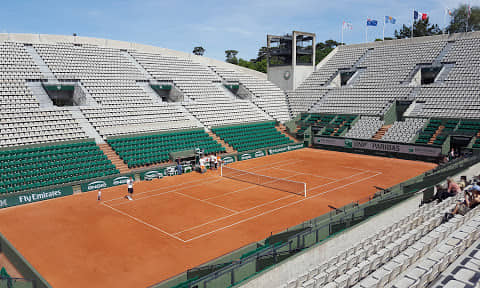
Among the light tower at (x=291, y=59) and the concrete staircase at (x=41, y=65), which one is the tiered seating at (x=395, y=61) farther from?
the concrete staircase at (x=41, y=65)

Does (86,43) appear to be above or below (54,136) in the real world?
above

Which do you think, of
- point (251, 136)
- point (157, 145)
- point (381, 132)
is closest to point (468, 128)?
point (381, 132)

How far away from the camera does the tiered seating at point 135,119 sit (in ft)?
108

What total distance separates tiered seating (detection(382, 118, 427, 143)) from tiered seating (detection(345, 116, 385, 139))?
1.50 meters

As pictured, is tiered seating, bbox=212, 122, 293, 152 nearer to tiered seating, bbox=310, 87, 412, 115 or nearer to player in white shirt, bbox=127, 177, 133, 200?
tiered seating, bbox=310, 87, 412, 115

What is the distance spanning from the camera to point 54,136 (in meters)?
28.9

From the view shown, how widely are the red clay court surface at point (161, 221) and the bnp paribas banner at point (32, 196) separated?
544 mm

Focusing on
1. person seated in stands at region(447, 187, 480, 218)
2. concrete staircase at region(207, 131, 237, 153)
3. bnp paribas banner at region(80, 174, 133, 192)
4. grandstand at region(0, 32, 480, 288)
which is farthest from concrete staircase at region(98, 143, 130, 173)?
person seated in stands at region(447, 187, 480, 218)

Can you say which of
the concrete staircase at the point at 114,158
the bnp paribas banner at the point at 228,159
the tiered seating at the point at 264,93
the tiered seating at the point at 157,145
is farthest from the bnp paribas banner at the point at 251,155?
the concrete staircase at the point at 114,158

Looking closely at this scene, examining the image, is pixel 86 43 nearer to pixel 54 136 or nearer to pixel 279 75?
pixel 54 136

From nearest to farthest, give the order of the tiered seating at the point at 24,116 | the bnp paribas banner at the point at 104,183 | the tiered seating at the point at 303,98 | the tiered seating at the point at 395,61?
the bnp paribas banner at the point at 104,183 < the tiered seating at the point at 24,116 < the tiered seating at the point at 395,61 < the tiered seating at the point at 303,98

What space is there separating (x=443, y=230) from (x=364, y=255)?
3187mm

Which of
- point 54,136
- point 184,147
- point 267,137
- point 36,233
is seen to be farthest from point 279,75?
point 36,233

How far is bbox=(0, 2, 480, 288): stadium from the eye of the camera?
1170cm
